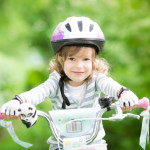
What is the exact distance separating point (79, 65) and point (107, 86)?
0.28m

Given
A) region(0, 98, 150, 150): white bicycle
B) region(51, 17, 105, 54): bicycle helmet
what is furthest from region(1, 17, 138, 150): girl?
region(0, 98, 150, 150): white bicycle

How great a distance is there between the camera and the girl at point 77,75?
229 cm

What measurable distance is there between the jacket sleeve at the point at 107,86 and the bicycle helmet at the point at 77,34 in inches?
9.9

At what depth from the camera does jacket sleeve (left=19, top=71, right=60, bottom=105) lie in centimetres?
231

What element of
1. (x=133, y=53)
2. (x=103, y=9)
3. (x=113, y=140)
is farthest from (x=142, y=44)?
(x=113, y=140)

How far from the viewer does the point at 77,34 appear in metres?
2.29

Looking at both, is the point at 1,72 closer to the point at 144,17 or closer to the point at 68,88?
the point at 144,17

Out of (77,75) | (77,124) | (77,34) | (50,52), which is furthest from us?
(50,52)

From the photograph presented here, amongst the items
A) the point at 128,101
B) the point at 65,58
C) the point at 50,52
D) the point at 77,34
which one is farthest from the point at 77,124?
the point at 50,52

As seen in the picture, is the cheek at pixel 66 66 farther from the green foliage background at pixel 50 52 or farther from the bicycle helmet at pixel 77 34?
the green foliage background at pixel 50 52

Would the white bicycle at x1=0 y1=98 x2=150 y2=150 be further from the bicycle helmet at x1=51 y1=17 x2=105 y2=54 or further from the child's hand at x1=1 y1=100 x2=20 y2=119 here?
the bicycle helmet at x1=51 y1=17 x2=105 y2=54

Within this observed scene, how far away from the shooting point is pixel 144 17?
5.32m

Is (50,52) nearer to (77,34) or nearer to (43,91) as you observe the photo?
(43,91)

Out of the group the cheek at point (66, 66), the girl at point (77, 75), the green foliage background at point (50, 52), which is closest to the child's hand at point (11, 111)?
the girl at point (77, 75)
